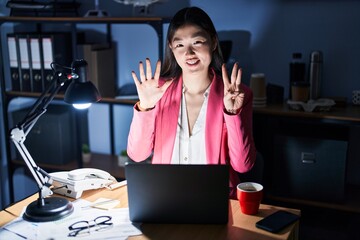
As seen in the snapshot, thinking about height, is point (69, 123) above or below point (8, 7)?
below

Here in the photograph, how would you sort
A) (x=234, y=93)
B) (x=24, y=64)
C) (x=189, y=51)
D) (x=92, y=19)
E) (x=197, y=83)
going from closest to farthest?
(x=234, y=93) → (x=189, y=51) → (x=197, y=83) → (x=92, y=19) → (x=24, y=64)

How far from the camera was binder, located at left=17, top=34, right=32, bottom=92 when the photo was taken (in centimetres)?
283

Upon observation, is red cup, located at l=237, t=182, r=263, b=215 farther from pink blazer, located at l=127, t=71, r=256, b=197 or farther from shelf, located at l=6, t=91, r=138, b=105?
shelf, located at l=6, t=91, r=138, b=105

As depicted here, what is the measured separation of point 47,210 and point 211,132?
74 cm

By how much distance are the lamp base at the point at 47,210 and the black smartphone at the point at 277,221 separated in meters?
0.62

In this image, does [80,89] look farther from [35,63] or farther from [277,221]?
[35,63]

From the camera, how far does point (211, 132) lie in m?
1.92

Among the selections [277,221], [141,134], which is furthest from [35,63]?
[277,221]

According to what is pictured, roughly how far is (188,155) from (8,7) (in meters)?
1.61

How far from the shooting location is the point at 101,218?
4.89 feet

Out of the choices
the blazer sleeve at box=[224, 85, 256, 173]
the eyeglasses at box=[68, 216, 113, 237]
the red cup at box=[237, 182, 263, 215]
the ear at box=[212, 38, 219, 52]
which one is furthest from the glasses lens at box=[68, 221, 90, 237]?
the ear at box=[212, 38, 219, 52]

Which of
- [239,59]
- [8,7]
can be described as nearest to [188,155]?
[239,59]

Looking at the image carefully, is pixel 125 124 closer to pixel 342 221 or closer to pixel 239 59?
pixel 239 59

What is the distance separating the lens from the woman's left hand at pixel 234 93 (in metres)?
1.69
